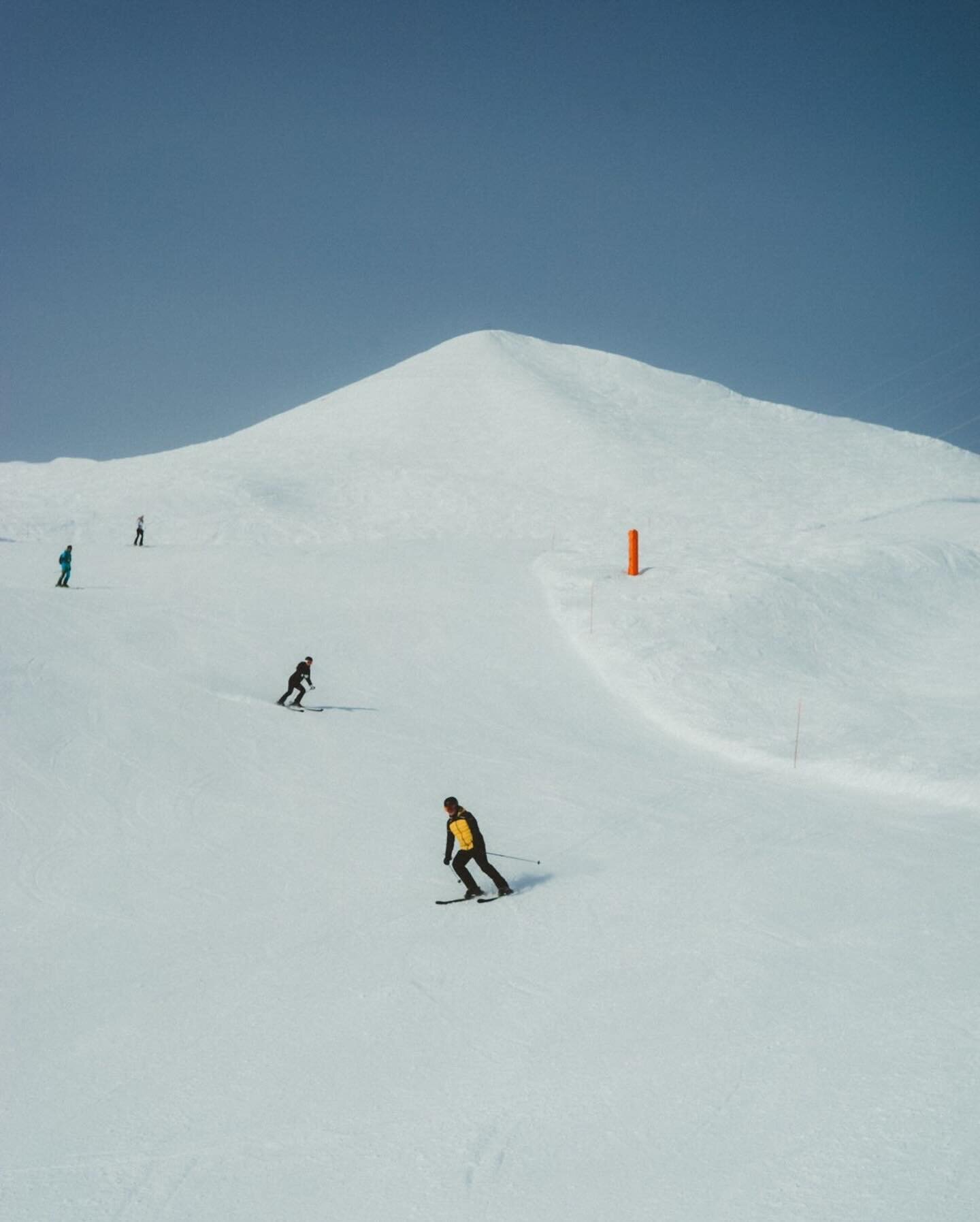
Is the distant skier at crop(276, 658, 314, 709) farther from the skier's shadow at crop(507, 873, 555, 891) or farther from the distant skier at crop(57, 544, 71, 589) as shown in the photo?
the distant skier at crop(57, 544, 71, 589)

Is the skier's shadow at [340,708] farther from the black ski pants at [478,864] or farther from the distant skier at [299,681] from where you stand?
the black ski pants at [478,864]

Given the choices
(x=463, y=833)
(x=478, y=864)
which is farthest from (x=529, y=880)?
(x=463, y=833)

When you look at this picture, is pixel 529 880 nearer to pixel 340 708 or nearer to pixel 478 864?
pixel 478 864

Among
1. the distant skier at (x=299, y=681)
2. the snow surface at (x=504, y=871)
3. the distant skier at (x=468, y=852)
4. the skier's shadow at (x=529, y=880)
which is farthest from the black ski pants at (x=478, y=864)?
the distant skier at (x=299, y=681)

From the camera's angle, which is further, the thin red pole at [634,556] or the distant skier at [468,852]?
the thin red pole at [634,556]

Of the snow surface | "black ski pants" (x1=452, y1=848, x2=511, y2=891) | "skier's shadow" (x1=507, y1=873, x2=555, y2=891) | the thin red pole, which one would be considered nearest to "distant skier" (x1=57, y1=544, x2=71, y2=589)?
the snow surface

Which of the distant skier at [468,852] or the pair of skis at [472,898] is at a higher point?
the distant skier at [468,852]

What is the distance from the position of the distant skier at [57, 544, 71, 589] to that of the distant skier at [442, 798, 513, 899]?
18.9 metres

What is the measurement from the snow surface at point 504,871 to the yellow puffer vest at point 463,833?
2.57 feet

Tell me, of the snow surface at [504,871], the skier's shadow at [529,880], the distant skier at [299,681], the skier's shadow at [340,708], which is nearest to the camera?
the snow surface at [504,871]

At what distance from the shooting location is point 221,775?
15742mm

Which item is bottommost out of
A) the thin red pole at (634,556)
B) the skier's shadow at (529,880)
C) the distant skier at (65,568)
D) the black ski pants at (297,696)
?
the skier's shadow at (529,880)

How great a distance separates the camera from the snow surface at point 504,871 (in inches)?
238

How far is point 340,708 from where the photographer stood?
65.6 ft
